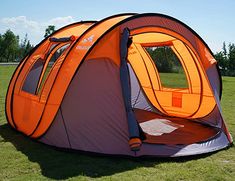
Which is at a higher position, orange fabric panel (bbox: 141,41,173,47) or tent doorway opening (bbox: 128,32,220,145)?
orange fabric panel (bbox: 141,41,173,47)

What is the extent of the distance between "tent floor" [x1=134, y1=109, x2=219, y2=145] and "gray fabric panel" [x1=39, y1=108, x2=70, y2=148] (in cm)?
117

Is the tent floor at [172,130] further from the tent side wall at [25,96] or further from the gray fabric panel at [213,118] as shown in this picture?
the tent side wall at [25,96]

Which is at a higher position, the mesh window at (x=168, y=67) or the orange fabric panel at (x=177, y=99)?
the mesh window at (x=168, y=67)

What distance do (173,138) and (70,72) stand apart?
6.54 ft

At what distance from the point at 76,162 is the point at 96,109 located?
798 mm

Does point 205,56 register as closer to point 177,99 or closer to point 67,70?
point 177,99

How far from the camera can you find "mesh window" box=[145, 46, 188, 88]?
727 cm

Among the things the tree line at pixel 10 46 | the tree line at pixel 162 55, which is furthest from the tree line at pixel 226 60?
the tree line at pixel 10 46

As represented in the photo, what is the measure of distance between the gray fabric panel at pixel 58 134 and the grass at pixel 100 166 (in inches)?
4.3

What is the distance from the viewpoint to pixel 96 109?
4.76m

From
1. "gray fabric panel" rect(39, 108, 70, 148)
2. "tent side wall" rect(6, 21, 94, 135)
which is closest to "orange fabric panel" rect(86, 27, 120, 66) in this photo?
"gray fabric panel" rect(39, 108, 70, 148)

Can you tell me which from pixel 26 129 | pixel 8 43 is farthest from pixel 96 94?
pixel 8 43

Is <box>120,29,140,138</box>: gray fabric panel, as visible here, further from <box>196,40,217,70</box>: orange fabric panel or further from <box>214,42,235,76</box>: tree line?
<box>214,42,235,76</box>: tree line

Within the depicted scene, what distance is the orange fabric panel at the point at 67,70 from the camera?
4.77m
